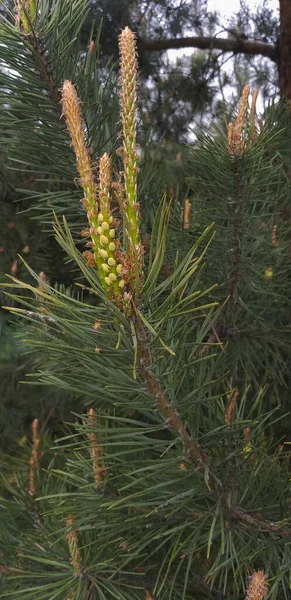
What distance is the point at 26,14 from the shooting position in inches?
18.9

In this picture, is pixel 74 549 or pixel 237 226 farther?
pixel 237 226

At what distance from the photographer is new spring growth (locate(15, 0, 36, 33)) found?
479 mm

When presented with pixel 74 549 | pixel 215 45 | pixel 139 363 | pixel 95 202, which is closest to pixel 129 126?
pixel 95 202

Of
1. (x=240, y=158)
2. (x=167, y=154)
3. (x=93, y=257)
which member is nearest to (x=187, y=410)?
(x=93, y=257)

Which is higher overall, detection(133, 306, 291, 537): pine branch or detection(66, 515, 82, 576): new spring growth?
detection(133, 306, 291, 537): pine branch

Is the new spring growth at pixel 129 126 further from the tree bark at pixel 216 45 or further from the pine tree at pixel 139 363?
the tree bark at pixel 216 45

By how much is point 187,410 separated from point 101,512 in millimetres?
133

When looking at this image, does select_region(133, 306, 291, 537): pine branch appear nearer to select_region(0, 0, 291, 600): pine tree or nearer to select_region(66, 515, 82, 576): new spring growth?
select_region(0, 0, 291, 600): pine tree

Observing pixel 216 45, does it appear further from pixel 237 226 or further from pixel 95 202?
pixel 95 202

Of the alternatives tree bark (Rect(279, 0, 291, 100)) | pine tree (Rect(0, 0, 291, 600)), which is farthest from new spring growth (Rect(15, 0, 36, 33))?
tree bark (Rect(279, 0, 291, 100))

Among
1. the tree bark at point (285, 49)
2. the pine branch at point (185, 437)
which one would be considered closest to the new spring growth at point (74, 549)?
the pine branch at point (185, 437)

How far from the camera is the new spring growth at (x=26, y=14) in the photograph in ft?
1.57

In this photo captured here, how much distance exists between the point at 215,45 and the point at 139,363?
3.08 ft

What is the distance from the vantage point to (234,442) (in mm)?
524
